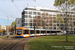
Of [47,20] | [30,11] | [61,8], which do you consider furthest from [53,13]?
[61,8]

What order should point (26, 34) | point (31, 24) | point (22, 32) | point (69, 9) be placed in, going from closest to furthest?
1. point (69, 9)
2. point (22, 32)
3. point (26, 34)
4. point (31, 24)

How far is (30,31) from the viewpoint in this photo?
36.1 m

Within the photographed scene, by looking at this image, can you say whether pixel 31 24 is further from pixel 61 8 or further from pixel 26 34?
pixel 61 8

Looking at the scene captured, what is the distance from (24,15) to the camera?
260 ft

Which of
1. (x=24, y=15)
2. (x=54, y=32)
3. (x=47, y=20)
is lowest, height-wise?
(x=54, y=32)

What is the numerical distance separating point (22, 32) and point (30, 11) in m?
47.5

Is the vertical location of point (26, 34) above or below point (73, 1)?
below

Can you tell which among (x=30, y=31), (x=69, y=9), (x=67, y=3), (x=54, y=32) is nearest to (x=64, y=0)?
(x=67, y=3)

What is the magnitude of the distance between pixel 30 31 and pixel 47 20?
18.0 meters

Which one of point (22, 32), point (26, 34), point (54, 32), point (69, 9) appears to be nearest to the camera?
point (69, 9)

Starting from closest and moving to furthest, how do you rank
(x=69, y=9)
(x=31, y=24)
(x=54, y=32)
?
(x=69, y=9), (x=54, y=32), (x=31, y=24)

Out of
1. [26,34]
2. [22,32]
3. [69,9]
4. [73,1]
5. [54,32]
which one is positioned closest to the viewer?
[73,1]

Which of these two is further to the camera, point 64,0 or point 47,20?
point 47,20

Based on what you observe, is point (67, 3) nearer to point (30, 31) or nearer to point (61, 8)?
point (61, 8)
